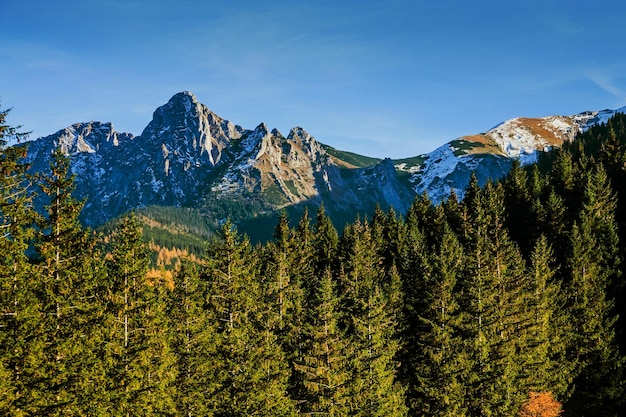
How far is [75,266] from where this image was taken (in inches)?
1082

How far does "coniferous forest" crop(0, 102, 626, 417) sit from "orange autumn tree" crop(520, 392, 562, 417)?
0.13 m

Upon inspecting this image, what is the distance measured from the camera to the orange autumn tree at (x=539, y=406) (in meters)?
47.5

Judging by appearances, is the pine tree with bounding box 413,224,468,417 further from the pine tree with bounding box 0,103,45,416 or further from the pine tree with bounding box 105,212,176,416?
the pine tree with bounding box 0,103,45,416

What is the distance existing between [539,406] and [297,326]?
25.0 m

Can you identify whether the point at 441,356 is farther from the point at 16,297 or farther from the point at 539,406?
the point at 16,297

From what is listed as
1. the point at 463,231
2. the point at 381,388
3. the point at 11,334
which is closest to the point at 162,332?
the point at 11,334

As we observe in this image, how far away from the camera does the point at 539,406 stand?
4803cm

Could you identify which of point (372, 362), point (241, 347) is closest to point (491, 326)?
point (372, 362)

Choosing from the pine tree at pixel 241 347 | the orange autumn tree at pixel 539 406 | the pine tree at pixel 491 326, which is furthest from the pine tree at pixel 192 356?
the orange autumn tree at pixel 539 406

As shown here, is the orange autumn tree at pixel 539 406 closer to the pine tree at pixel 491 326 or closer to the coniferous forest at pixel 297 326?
the coniferous forest at pixel 297 326

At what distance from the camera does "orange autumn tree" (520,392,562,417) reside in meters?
47.5

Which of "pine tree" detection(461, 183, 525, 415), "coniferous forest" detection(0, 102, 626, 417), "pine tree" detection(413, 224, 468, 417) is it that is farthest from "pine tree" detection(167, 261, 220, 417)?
"pine tree" detection(461, 183, 525, 415)

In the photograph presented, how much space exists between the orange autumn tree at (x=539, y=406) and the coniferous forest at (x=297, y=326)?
0.43ft

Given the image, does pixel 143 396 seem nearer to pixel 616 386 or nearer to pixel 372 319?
pixel 372 319
